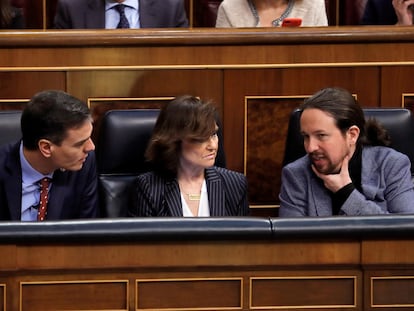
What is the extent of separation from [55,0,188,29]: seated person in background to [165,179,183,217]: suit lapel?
791 millimetres

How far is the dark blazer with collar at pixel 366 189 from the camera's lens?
77.9 inches

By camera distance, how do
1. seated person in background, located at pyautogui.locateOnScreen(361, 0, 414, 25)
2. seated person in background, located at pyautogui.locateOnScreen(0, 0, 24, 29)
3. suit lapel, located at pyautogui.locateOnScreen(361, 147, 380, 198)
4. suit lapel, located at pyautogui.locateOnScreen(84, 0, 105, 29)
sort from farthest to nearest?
1. seated person in background, located at pyautogui.locateOnScreen(0, 0, 24, 29)
2. seated person in background, located at pyautogui.locateOnScreen(361, 0, 414, 25)
3. suit lapel, located at pyautogui.locateOnScreen(84, 0, 105, 29)
4. suit lapel, located at pyautogui.locateOnScreen(361, 147, 380, 198)

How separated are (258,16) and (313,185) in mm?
817

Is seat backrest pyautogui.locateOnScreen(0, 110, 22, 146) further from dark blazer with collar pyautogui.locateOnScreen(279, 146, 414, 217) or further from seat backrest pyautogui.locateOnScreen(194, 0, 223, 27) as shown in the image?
seat backrest pyautogui.locateOnScreen(194, 0, 223, 27)

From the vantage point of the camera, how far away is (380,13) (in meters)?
2.94

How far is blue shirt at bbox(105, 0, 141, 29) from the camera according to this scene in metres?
2.70

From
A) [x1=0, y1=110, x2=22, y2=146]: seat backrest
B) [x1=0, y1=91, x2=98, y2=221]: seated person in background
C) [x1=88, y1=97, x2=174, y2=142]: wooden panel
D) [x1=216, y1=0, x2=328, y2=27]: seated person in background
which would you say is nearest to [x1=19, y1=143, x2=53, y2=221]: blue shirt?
[x1=0, y1=91, x2=98, y2=221]: seated person in background

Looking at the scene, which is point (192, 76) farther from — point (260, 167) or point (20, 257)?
point (20, 257)

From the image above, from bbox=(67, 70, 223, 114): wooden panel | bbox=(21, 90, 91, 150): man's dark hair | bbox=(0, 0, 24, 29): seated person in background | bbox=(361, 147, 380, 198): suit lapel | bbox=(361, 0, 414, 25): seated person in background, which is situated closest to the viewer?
bbox=(21, 90, 91, 150): man's dark hair

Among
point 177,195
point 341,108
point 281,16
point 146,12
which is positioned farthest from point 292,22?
point 177,195

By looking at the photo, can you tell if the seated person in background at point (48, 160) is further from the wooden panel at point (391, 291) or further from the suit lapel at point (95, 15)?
the suit lapel at point (95, 15)

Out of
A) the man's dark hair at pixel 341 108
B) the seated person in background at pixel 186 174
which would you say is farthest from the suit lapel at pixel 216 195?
the man's dark hair at pixel 341 108

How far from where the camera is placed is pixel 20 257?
147 centimetres

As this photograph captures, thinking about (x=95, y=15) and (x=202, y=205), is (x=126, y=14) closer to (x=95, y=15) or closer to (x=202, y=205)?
(x=95, y=15)
